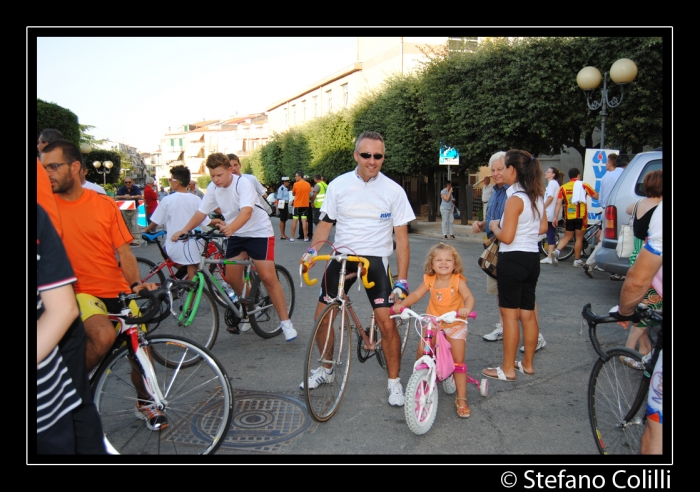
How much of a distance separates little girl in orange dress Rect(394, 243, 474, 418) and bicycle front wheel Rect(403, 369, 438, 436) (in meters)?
0.32

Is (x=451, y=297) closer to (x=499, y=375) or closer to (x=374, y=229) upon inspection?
(x=374, y=229)

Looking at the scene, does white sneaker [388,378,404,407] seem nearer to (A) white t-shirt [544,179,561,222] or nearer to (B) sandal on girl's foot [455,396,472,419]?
(B) sandal on girl's foot [455,396,472,419]

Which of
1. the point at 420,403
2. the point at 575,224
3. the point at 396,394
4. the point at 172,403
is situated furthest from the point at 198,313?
the point at 575,224

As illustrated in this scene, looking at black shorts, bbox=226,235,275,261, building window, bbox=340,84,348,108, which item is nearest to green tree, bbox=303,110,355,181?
building window, bbox=340,84,348,108

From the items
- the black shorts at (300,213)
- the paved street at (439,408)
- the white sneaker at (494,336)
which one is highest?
the black shorts at (300,213)

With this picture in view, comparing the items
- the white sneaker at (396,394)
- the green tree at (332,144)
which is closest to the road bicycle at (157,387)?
the white sneaker at (396,394)

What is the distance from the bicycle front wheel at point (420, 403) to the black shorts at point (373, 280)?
0.70 m

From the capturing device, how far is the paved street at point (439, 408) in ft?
11.7

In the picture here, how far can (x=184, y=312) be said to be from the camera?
5.23m

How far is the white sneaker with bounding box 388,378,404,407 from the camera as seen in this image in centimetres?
420

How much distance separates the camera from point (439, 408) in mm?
4227

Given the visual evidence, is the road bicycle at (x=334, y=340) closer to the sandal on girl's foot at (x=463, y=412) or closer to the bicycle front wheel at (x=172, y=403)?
the bicycle front wheel at (x=172, y=403)

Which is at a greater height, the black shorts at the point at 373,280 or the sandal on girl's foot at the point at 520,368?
the black shorts at the point at 373,280

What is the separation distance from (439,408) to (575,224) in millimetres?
7941
